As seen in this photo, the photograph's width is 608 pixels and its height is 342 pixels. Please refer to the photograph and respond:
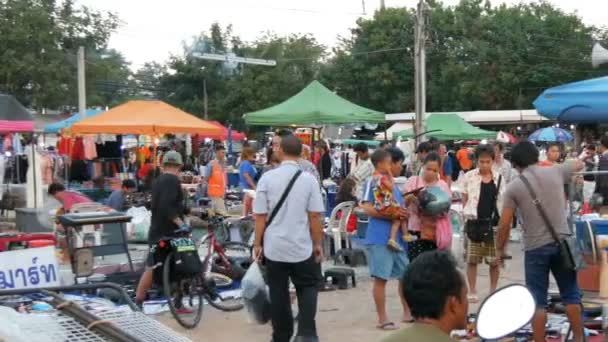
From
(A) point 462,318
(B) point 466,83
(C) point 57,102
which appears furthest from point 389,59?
(A) point 462,318

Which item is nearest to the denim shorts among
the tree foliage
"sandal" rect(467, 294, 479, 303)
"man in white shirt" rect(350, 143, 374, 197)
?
"sandal" rect(467, 294, 479, 303)

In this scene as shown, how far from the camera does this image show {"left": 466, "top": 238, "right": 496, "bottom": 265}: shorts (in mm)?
8828

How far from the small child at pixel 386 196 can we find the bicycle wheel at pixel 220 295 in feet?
6.45

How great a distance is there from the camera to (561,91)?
8.08 metres

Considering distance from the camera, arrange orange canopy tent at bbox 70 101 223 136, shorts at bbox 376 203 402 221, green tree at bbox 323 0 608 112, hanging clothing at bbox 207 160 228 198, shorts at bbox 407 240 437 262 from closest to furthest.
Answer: shorts at bbox 376 203 402 221, shorts at bbox 407 240 437 262, hanging clothing at bbox 207 160 228 198, orange canopy tent at bbox 70 101 223 136, green tree at bbox 323 0 608 112

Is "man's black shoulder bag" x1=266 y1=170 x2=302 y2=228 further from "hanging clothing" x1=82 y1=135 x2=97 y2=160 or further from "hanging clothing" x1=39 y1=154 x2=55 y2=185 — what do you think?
"hanging clothing" x1=82 y1=135 x2=97 y2=160

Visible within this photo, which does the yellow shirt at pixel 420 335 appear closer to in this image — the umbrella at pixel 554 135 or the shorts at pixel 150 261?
the shorts at pixel 150 261

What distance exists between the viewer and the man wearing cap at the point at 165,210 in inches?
331

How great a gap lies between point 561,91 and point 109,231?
524 centimetres

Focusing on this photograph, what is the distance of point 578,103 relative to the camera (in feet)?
25.6

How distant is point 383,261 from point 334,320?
1.12 meters

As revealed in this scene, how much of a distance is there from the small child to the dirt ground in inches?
38.0

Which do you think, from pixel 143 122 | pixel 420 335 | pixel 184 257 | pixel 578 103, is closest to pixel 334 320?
pixel 184 257

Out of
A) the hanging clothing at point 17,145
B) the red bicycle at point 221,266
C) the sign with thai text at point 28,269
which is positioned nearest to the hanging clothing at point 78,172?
the hanging clothing at point 17,145
